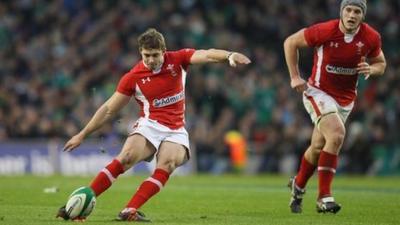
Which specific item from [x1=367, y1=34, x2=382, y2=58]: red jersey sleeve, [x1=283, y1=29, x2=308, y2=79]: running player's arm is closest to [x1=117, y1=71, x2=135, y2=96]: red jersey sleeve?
[x1=283, y1=29, x2=308, y2=79]: running player's arm

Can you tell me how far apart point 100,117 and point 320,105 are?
2964 mm

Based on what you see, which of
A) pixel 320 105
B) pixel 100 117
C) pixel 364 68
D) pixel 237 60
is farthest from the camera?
pixel 320 105

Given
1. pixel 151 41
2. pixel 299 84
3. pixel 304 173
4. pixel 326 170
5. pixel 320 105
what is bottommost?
pixel 304 173

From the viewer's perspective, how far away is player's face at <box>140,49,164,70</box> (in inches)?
458

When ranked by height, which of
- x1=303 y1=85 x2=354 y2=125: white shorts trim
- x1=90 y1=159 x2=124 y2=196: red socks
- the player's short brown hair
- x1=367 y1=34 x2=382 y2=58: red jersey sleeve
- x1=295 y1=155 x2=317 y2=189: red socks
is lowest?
x1=295 y1=155 x2=317 y2=189: red socks

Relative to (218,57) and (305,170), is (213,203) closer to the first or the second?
(305,170)

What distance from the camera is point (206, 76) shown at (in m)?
28.3

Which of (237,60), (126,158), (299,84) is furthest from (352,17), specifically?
(126,158)

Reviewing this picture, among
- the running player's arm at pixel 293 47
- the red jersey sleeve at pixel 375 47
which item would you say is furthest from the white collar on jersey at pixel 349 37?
the running player's arm at pixel 293 47

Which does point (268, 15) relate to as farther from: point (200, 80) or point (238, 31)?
point (200, 80)

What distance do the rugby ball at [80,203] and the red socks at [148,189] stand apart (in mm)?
446

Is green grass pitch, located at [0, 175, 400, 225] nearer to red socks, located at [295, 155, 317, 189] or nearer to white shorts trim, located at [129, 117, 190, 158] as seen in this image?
red socks, located at [295, 155, 317, 189]

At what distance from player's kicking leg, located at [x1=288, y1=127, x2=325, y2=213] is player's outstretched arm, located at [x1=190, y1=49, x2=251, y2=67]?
2224 millimetres

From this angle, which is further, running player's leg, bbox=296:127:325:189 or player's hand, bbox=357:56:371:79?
running player's leg, bbox=296:127:325:189
